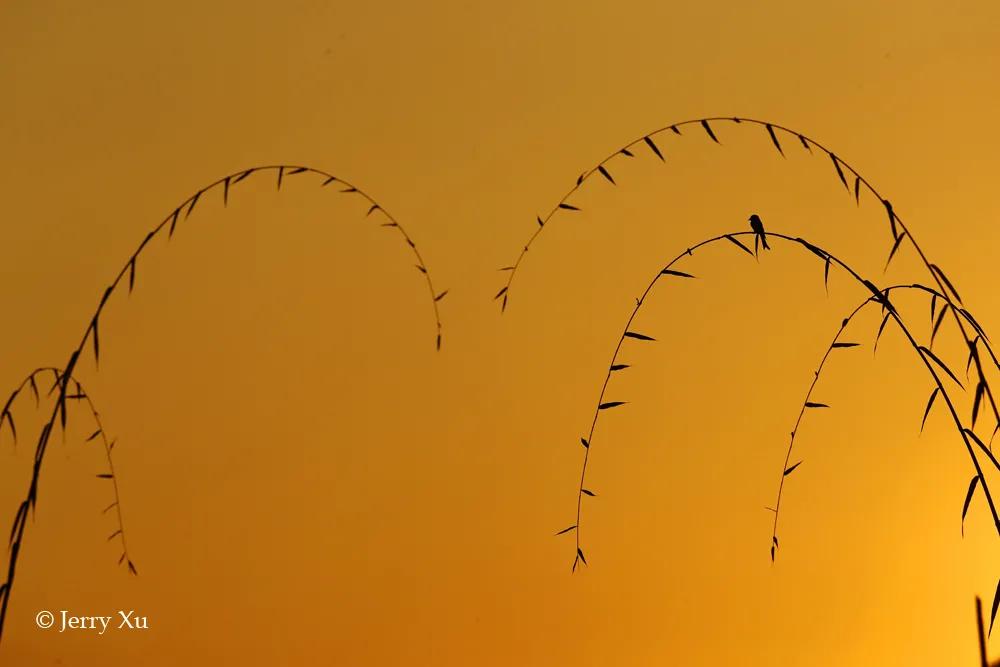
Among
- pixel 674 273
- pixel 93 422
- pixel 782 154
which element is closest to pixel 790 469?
pixel 674 273

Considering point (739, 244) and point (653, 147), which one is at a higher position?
point (653, 147)

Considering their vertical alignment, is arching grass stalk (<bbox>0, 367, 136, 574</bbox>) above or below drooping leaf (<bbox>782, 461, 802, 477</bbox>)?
above

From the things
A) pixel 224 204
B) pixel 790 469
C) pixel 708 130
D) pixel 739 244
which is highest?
pixel 224 204

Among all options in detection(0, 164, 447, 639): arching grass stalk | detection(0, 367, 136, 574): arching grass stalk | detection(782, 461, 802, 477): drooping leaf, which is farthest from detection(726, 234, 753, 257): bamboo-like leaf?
detection(0, 367, 136, 574): arching grass stalk

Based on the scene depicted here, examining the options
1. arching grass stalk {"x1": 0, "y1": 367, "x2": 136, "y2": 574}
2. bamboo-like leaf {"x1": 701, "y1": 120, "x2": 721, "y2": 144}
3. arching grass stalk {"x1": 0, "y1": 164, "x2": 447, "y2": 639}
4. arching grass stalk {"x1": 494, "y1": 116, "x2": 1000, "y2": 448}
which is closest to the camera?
arching grass stalk {"x1": 494, "y1": 116, "x2": 1000, "y2": 448}

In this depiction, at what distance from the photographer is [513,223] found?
136 cm

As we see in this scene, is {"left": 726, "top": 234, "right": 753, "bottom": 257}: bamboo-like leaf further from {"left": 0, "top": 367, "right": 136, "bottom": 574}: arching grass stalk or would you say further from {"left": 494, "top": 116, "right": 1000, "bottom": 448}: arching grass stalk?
{"left": 0, "top": 367, "right": 136, "bottom": 574}: arching grass stalk

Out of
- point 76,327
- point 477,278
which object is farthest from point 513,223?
point 76,327

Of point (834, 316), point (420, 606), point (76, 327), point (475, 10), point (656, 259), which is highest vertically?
point (475, 10)

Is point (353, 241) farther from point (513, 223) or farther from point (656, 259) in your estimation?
point (656, 259)

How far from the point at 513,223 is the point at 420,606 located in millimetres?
569

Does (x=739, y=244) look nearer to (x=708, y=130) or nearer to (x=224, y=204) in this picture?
(x=708, y=130)

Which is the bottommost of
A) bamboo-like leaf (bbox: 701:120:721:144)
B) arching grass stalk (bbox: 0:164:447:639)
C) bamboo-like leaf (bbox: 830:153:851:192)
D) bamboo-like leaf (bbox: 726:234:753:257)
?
bamboo-like leaf (bbox: 726:234:753:257)

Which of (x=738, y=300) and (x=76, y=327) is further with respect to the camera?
(x=76, y=327)
